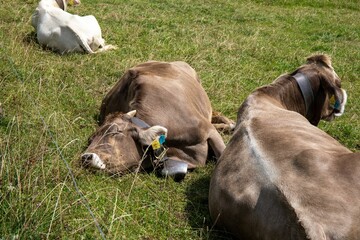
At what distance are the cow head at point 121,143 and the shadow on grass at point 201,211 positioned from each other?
64 cm

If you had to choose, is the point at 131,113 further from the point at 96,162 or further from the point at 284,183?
the point at 284,183

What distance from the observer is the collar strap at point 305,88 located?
743 centimetres

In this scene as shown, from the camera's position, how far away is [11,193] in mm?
4340

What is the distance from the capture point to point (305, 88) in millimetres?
7465

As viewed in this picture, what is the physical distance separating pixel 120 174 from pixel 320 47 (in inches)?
316

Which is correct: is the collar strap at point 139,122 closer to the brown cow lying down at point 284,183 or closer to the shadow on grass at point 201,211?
the shadow on grass at point 201,211

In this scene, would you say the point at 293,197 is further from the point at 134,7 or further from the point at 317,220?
the point at 134,7

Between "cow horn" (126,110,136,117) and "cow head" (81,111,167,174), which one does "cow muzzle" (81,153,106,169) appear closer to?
"cow head" (81,111,167,174)

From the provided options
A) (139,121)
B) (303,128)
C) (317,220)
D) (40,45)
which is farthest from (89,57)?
(317,220)

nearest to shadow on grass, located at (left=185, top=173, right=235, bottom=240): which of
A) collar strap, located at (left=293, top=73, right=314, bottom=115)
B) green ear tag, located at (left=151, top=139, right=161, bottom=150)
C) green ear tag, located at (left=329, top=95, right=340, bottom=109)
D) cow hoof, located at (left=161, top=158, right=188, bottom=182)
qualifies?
cow hoof, located at (left=161, top=158, right=188, bottom=182)

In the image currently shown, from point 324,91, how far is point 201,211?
2.70m

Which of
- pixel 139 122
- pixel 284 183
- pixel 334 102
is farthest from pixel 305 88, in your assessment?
pixel 284 183

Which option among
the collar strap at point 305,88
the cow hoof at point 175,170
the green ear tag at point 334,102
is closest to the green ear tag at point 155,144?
the cow hoof at point 175,170

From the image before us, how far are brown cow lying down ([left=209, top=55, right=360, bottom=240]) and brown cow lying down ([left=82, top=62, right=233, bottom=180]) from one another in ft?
2.22
